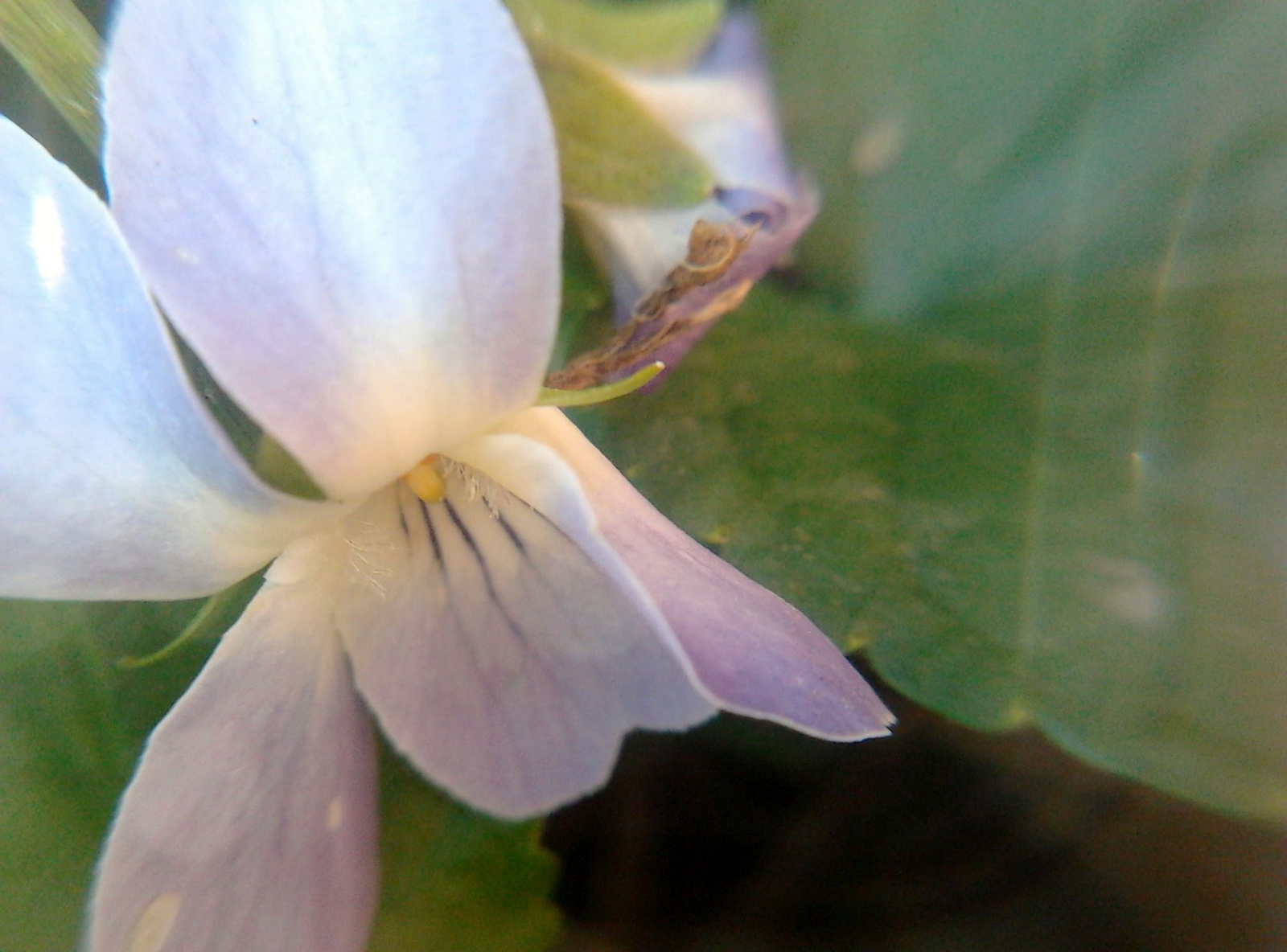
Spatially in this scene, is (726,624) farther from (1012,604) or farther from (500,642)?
(1012,604)

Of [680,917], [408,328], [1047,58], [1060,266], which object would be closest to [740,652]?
[408,328]

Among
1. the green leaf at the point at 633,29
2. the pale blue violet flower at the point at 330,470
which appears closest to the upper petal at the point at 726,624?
the pale blue violet flower at the point at 330,470

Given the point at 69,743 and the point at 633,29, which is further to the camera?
the point at 633,29

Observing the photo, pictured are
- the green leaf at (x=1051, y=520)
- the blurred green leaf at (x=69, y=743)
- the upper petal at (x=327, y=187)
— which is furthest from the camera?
the green leaf at (x=1051, y=520)

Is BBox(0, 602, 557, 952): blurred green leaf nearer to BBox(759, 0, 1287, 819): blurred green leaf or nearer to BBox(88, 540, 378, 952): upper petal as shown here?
BBox(88, 540, 378, 952): upper petal

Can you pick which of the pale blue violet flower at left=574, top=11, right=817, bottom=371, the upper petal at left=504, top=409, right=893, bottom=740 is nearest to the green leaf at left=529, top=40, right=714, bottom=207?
the pale blue violet flower at left=574, top=11, right=817, bottom=371

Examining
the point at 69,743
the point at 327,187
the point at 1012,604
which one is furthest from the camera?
the point at 1012,604

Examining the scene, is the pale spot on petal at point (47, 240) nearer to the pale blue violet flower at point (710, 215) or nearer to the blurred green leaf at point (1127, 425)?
the pale blue violet flower at point (710, 215)

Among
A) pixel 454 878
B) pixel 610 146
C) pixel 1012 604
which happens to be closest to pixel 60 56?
pixel 610 146
